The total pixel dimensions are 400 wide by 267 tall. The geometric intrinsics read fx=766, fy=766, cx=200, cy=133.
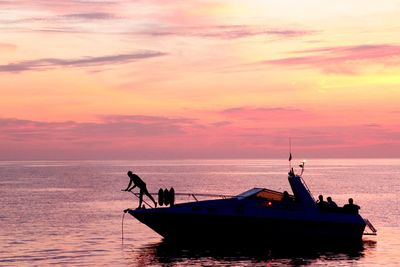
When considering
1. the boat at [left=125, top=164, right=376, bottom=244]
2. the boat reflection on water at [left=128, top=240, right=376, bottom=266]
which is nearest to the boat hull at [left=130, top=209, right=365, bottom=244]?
the boat at [left=125, top=164, right=376, bottom=244]

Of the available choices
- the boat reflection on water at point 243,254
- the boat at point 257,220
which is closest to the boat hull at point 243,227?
the boat at point 257,220

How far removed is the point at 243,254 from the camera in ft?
129

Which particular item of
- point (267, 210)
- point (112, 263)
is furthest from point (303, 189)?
point (112, 263)

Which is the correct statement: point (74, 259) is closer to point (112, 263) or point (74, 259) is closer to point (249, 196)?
point (112, 263)

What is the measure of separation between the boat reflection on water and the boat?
20.0 inches

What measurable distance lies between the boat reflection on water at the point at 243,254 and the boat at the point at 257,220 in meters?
0.51

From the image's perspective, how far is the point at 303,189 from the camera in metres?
42.3

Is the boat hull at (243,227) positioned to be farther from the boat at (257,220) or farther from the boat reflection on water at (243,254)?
the boat reflection on water at (243,254)

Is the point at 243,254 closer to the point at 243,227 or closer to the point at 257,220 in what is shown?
the point at 243,227

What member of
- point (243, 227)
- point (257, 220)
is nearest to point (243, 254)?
point (243, 227)

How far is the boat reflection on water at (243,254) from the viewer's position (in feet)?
123

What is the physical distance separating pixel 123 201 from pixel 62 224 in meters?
29.2

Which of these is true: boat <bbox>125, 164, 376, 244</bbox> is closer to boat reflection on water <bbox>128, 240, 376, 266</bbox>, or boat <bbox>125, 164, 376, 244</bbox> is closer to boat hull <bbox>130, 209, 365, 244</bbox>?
boat hull <bbox>130, 209, 365, 244</bbox>

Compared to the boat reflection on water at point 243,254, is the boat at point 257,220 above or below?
above
